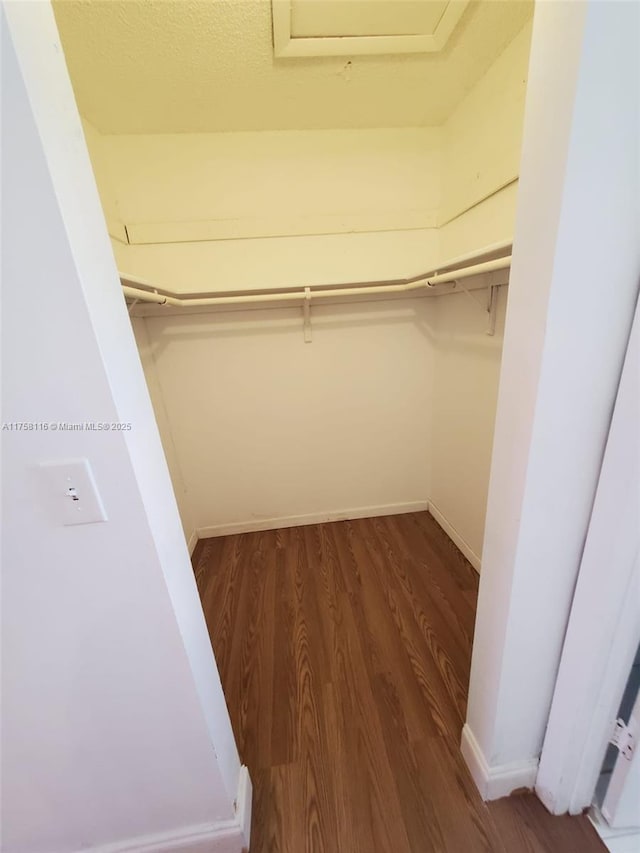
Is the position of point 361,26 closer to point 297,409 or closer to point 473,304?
point 473,304

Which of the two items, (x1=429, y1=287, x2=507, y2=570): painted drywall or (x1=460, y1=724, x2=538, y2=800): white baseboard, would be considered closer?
(x1=460, y1=724, x2=538, y2=800): white baseboard

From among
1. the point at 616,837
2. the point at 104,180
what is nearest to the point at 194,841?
the point at 616,837

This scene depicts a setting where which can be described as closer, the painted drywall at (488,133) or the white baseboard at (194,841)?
the white baseboard at (194,841)

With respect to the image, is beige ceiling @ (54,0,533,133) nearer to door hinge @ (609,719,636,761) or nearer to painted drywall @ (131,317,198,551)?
painted drywall @ (131,317,198,551)

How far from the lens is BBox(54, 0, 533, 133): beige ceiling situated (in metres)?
1.10

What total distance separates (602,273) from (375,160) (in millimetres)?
1722

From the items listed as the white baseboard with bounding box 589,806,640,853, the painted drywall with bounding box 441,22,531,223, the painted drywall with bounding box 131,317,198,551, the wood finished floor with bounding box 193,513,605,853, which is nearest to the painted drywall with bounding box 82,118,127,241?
the painted drywall with bounding box 131,317,198,551

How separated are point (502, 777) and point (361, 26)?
8.27ft

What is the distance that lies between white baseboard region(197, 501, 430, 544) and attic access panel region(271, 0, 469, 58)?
236 centimetres

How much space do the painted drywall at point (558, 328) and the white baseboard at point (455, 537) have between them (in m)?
0.98

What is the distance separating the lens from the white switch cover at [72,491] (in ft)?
1.82

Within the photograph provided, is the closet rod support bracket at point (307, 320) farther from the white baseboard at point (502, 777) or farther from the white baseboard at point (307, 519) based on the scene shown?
the white baseboard at point (502, 777)

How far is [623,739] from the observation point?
824 mm

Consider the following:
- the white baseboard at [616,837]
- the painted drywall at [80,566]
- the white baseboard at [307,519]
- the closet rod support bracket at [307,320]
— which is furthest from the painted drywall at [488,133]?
the white baseboard at [616,837]
